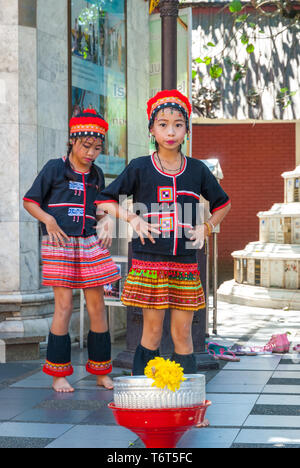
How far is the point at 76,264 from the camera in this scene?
499 centimetres

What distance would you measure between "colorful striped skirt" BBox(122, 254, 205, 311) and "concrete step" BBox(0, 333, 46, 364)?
247 cm

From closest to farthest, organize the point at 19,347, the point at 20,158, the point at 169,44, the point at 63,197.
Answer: the point at 63,197 → the point at 169,44 → the point at 19,347 → the point at 20,158

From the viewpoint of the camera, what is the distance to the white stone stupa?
37.1 ft

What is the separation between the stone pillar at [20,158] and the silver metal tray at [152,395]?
3472mm

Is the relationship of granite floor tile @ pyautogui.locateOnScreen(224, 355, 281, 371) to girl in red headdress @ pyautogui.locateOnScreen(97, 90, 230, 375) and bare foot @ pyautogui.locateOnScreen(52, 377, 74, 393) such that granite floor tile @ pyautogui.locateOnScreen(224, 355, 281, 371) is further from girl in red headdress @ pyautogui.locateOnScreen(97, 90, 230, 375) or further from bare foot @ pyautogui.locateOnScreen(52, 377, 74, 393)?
girl in red headdress @ pyautogui.locateOnScreen(97, 90, 230, 375)

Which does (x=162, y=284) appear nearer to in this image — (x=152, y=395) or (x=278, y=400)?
(x=152, y=395)

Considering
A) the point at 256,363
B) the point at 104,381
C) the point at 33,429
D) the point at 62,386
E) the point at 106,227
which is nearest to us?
the point at 33,429

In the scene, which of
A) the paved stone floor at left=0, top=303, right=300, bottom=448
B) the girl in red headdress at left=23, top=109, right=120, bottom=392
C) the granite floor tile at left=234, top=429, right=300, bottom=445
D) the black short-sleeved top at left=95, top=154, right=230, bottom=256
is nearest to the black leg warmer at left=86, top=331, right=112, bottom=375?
the girl in red headdress at left=23, top=109, right=120, bottom=392

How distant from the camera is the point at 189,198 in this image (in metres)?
3.97

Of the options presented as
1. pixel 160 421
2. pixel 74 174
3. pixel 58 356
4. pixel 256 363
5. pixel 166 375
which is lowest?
pixel 256 363

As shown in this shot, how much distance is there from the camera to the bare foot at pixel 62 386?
506 centimetres

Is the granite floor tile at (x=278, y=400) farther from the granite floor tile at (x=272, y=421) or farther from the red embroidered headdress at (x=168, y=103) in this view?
the red embroidered headdress at (x=168, y=103)

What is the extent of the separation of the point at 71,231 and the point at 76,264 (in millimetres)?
225

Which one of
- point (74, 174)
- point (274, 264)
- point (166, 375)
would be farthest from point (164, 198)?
point (274, 264)
